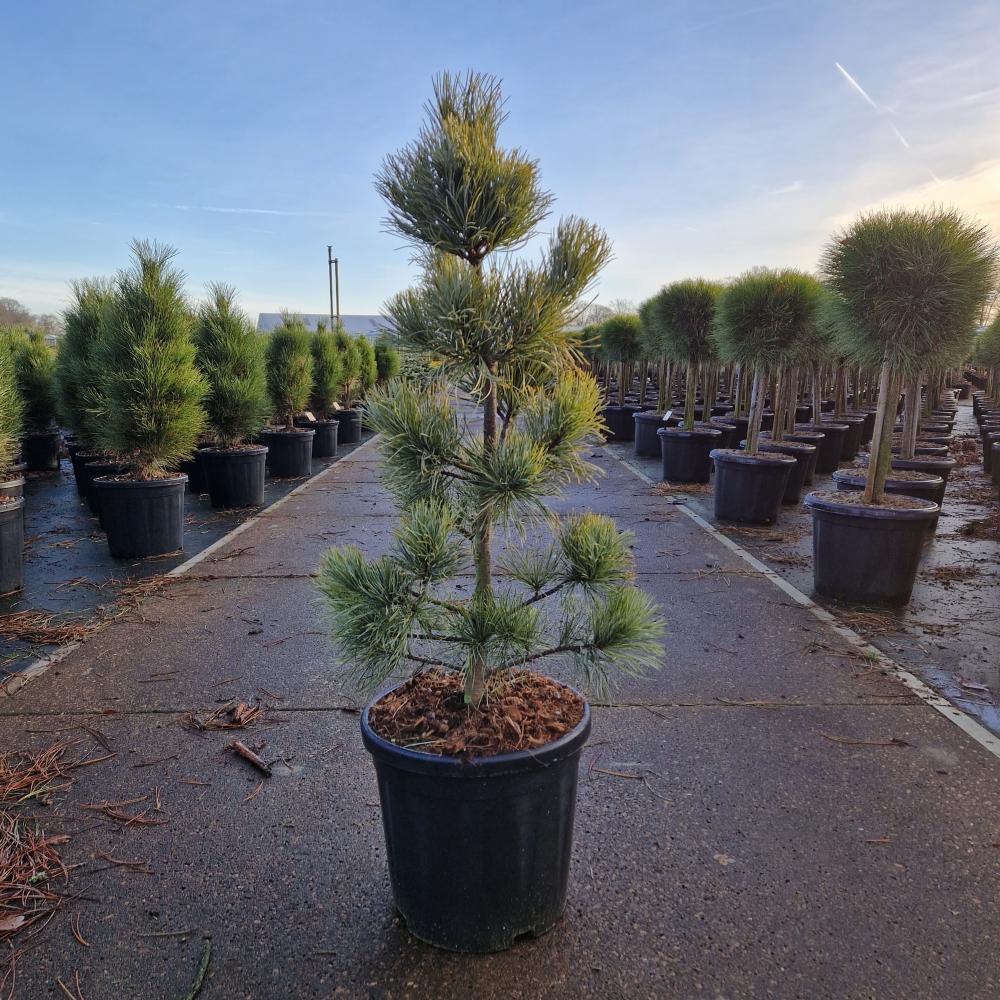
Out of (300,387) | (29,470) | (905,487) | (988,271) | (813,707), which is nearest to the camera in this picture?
(813,707)

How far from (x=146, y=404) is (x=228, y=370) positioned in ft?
7.45

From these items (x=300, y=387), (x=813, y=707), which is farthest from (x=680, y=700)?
(x=300, y=387)

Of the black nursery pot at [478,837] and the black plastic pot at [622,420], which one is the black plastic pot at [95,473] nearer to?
the black nursery pot at [478,837]

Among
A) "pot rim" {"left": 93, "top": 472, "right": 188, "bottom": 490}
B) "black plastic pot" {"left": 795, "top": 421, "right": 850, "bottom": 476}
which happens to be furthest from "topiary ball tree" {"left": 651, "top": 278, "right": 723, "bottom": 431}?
"pot rim" {"left": 93, "top": 472, "right": 188, "bottom": 490}

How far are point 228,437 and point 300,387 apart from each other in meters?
2.82

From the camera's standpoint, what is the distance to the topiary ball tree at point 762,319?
782 centimetres

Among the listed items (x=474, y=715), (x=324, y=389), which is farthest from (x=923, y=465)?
(x=324, y=389)

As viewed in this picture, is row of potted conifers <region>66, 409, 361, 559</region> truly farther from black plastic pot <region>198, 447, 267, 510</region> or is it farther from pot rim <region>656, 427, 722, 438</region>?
pot rim <region>656, 427, 722, 438</region>

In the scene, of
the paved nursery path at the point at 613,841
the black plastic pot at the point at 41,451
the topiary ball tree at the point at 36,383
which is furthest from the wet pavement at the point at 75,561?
the topiary ball tree at the point at 36,383

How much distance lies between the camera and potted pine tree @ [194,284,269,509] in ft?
27.8

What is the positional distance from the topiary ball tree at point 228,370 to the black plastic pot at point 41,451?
18.0 feet

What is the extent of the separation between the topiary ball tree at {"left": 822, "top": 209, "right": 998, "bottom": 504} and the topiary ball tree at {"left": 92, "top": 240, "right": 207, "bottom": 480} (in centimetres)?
581

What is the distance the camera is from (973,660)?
421cm

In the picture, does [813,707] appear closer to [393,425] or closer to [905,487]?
[393,425]
